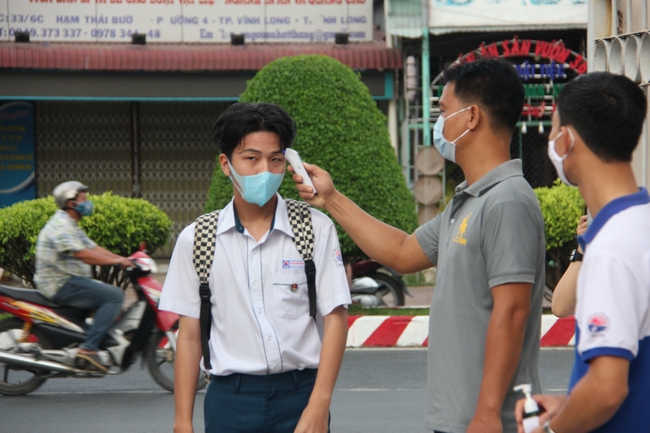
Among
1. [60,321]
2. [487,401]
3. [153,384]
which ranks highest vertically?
[487,401]

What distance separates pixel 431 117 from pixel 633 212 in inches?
463

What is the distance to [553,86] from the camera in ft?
42.1

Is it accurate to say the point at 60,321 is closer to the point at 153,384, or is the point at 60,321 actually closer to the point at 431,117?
the point at 153,384

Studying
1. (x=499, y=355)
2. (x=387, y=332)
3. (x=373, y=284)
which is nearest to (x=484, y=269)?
(x=499, y=355)

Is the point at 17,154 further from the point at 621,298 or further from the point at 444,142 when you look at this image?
the point at 621,298

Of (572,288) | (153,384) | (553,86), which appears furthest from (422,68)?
(572,288)

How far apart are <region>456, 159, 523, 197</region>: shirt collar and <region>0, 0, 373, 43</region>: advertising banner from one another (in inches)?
449

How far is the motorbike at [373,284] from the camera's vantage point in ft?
31.2

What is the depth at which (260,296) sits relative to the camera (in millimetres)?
2668

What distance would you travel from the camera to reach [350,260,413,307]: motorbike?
9.52 metres

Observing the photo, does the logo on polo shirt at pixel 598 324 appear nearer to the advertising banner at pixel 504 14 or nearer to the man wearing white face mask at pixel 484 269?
the man wearing white face mask at pixel 484 269

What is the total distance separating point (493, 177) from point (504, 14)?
10.7 m

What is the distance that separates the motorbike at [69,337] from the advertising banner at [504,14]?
753 centimetres

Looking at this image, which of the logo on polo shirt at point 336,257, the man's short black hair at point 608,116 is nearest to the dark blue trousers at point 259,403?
the logo on polo shirt at point 336,257
